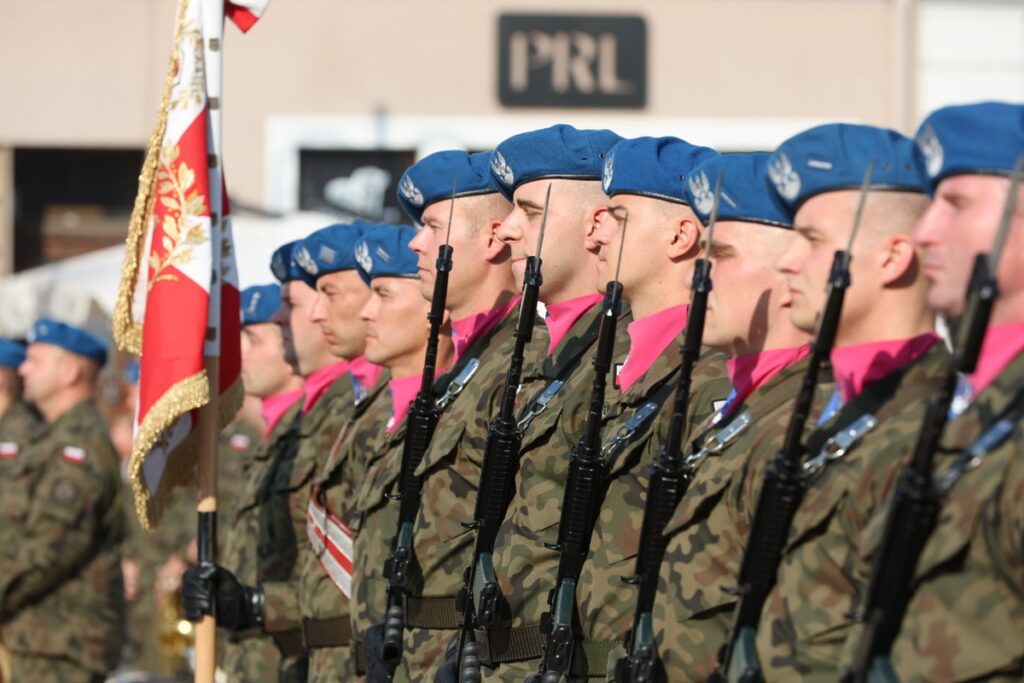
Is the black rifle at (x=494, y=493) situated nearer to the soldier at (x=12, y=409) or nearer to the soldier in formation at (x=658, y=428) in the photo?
the soldier in formation at (x=658, y=428)

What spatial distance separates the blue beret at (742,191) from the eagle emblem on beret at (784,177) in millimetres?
286

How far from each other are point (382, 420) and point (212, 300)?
76cm

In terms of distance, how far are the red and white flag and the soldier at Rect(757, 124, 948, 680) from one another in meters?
2.89

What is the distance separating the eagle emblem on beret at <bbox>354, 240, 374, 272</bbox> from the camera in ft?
22.2

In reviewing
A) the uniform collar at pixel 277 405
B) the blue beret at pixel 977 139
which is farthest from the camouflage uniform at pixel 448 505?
the uniform collar at pixel 277 405

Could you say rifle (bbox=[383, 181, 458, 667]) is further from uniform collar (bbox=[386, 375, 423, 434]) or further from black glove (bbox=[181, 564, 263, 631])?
black glove (bbox=[181, 564, 263, 631])

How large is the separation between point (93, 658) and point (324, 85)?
8.82 metres

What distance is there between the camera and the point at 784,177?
3.82 m

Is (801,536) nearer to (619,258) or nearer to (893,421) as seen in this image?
(893,421)

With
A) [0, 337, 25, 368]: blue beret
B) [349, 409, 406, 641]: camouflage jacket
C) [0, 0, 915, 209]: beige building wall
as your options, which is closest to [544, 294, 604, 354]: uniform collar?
[349, 409, 406, 641]: camouflage jacket

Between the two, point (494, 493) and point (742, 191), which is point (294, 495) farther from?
point (742, 191)

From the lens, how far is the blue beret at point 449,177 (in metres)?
6.05

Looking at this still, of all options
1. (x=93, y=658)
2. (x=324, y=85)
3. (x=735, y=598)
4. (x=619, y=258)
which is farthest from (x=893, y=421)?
(x=324, y=85)

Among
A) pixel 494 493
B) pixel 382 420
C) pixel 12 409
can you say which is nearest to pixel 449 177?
pixel 382 420
